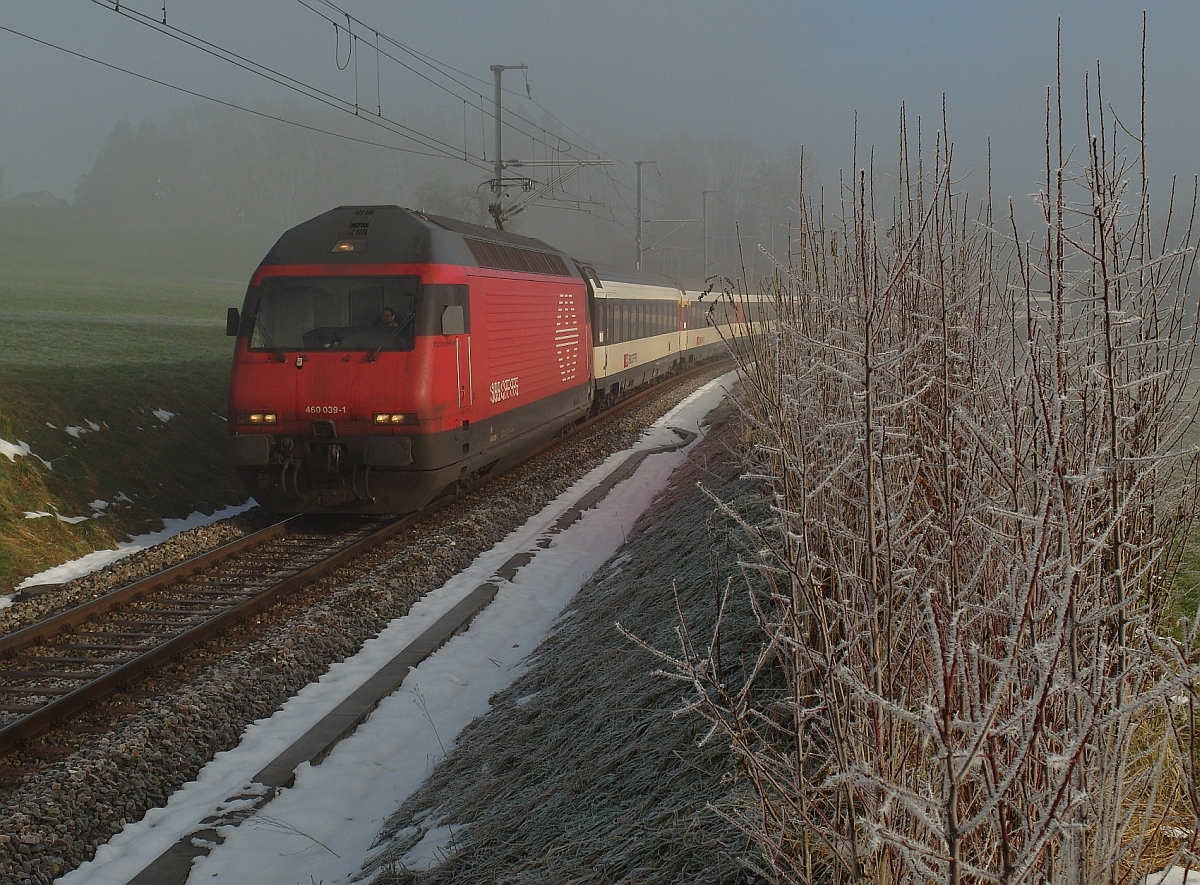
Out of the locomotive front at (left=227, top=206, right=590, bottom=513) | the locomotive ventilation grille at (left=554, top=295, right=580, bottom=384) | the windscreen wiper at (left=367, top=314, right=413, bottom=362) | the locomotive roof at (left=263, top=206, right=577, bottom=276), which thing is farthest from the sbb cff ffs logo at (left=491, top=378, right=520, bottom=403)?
the locomotive ventilation grille at (left=554, top=295, right=580, bottom=384)

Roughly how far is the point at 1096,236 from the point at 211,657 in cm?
634

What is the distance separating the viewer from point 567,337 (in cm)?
1534

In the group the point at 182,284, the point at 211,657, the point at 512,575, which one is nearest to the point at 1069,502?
the point at 211,657

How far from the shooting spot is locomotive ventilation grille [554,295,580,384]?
14.8 meters

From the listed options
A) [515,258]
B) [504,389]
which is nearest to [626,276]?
[515,258]

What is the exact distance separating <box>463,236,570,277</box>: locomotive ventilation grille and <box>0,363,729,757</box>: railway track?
3.18 meters

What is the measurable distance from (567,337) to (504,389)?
3578 mm

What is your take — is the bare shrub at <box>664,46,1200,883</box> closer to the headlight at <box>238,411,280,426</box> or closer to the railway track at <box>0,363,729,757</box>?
the railway track at <box>0,363,729,757</box>

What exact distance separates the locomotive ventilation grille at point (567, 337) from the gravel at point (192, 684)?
3.74 metres

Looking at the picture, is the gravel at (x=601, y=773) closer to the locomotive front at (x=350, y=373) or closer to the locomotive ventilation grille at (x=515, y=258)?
the locomotive front at (x=350, y=373)

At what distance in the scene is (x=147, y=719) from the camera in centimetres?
580

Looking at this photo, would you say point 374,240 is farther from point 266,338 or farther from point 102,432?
point 102,432

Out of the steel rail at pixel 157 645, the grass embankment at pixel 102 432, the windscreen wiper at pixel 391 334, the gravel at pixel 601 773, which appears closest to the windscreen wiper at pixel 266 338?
the windscreen wiper at pixel 391 334

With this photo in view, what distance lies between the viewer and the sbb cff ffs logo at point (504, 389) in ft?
38.0
